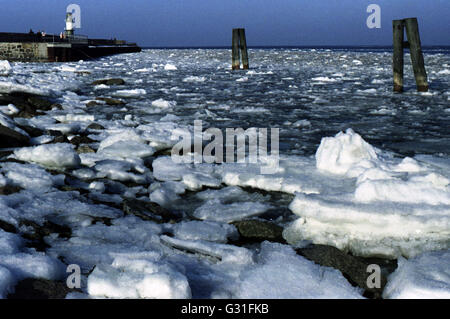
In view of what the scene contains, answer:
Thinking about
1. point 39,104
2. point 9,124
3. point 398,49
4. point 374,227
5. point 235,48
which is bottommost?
point 374,227

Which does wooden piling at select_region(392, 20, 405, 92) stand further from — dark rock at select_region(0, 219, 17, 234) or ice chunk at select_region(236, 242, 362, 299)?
dark rock at select_region(0, 219, 17, 234)

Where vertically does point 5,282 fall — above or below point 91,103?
below

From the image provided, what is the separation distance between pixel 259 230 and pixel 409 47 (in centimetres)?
845

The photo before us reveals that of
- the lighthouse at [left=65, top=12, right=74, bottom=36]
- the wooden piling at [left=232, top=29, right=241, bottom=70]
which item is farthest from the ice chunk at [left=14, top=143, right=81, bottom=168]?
the lighthouse at [left=65, top=12, right=74, bottom=36]

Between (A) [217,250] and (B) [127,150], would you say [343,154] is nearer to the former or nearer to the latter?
(A) [217,250]

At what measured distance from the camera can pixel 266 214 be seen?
3125 mm

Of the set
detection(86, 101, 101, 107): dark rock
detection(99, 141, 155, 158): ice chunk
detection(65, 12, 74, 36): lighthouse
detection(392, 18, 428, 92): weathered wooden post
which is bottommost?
detection(99, 141, 155, 158): ice chunk

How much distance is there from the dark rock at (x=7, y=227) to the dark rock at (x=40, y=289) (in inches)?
24.5

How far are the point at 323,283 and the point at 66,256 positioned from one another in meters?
1.34

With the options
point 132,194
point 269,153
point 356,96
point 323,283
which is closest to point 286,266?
point 323,283

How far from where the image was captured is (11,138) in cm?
473

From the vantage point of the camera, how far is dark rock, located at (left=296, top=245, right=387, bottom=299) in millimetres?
2139

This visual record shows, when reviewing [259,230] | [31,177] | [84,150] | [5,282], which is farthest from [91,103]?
[5,282]

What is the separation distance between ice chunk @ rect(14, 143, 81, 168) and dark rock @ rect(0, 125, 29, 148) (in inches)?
28.2
